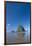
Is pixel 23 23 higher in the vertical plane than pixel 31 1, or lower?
lower

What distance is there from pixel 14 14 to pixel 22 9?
0.12 m

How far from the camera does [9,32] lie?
0.99m

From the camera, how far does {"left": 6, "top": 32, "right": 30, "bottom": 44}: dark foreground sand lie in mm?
988

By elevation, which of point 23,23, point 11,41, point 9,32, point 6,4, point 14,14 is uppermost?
point 6,4

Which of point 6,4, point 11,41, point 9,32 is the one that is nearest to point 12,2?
point 6,4

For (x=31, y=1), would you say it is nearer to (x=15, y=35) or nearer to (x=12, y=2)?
(x=12, y=2)

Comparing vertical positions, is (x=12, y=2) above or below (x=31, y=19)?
above

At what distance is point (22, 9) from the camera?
102 centimetres

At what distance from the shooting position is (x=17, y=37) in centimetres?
100

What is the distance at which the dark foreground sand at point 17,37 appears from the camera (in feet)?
3.24

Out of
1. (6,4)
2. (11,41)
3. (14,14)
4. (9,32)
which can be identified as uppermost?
(6,4)

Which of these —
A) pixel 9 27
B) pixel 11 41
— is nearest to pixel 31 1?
pixel 9 27

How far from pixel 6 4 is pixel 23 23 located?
0.32 m

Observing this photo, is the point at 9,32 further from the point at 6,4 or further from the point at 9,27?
the point at 6,4
